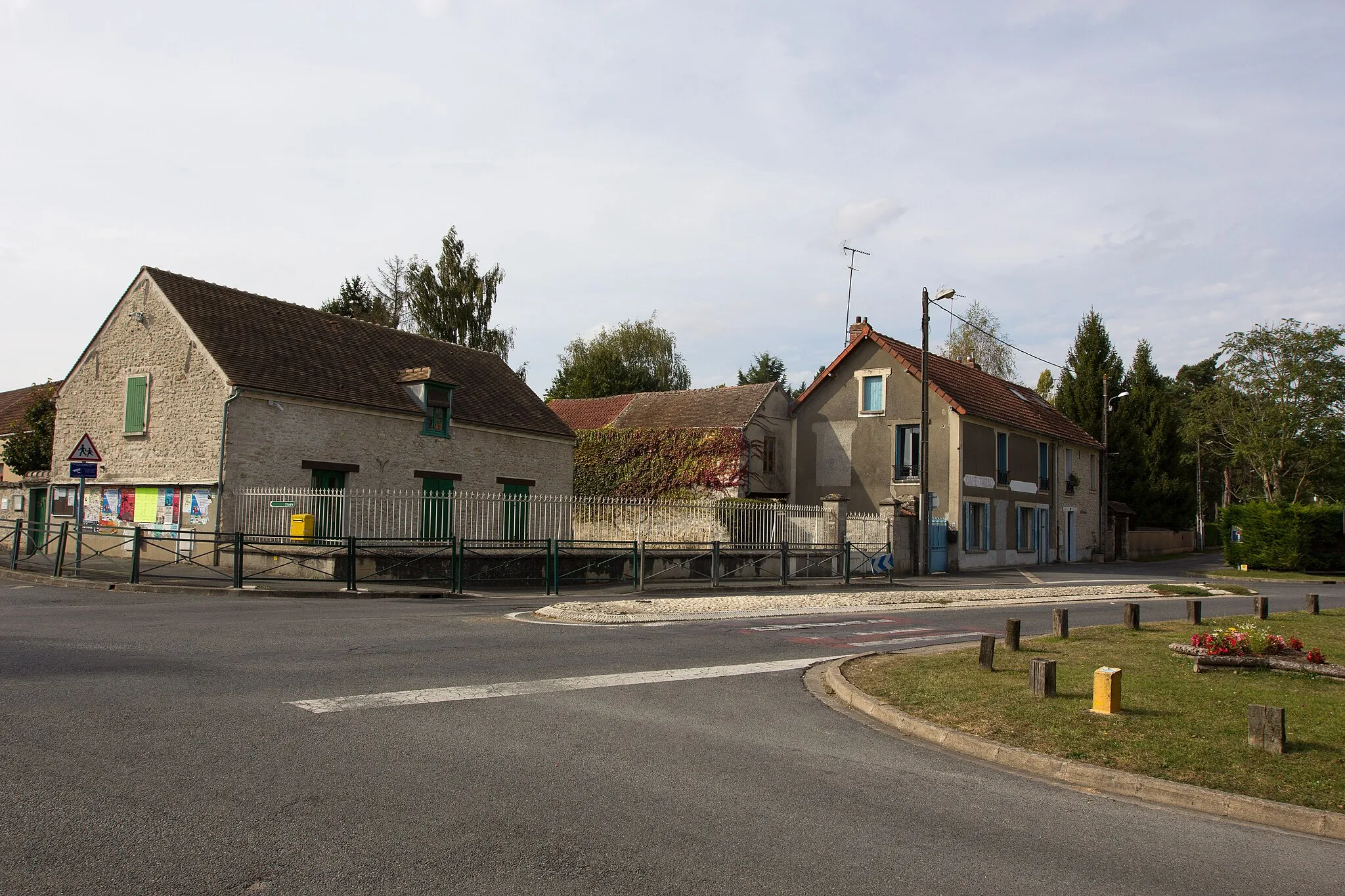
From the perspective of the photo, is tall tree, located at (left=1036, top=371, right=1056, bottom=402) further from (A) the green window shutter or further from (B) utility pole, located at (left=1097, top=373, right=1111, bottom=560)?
(A) the green window shutter

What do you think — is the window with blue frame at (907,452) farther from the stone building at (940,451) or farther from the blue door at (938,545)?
the blue door at (938,545)

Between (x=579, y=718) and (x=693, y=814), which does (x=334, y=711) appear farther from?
(x=693, y=814)

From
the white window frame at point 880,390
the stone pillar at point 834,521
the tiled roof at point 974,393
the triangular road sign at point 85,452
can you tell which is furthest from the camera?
the white window frame at point 880,390

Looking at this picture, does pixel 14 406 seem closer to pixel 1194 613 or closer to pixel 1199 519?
pixel 1194 613

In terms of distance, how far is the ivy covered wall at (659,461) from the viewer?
34.4m

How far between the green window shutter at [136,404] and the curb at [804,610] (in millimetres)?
14708

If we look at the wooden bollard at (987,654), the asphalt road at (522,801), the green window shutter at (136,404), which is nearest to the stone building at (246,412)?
the green window shutter at (136,404)

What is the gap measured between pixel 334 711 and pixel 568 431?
24.8 meters

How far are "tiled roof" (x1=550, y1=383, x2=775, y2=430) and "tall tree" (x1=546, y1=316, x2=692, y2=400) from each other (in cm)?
1166

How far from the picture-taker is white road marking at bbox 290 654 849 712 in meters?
7.24

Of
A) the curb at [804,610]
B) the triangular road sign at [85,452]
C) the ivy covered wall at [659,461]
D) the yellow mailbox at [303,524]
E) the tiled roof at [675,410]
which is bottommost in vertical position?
the curb at [804,610]

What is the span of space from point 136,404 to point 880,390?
911 inches

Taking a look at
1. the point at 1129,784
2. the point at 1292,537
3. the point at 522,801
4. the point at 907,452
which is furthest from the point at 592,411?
the point at 522,801

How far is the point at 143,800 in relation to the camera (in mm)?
4738
